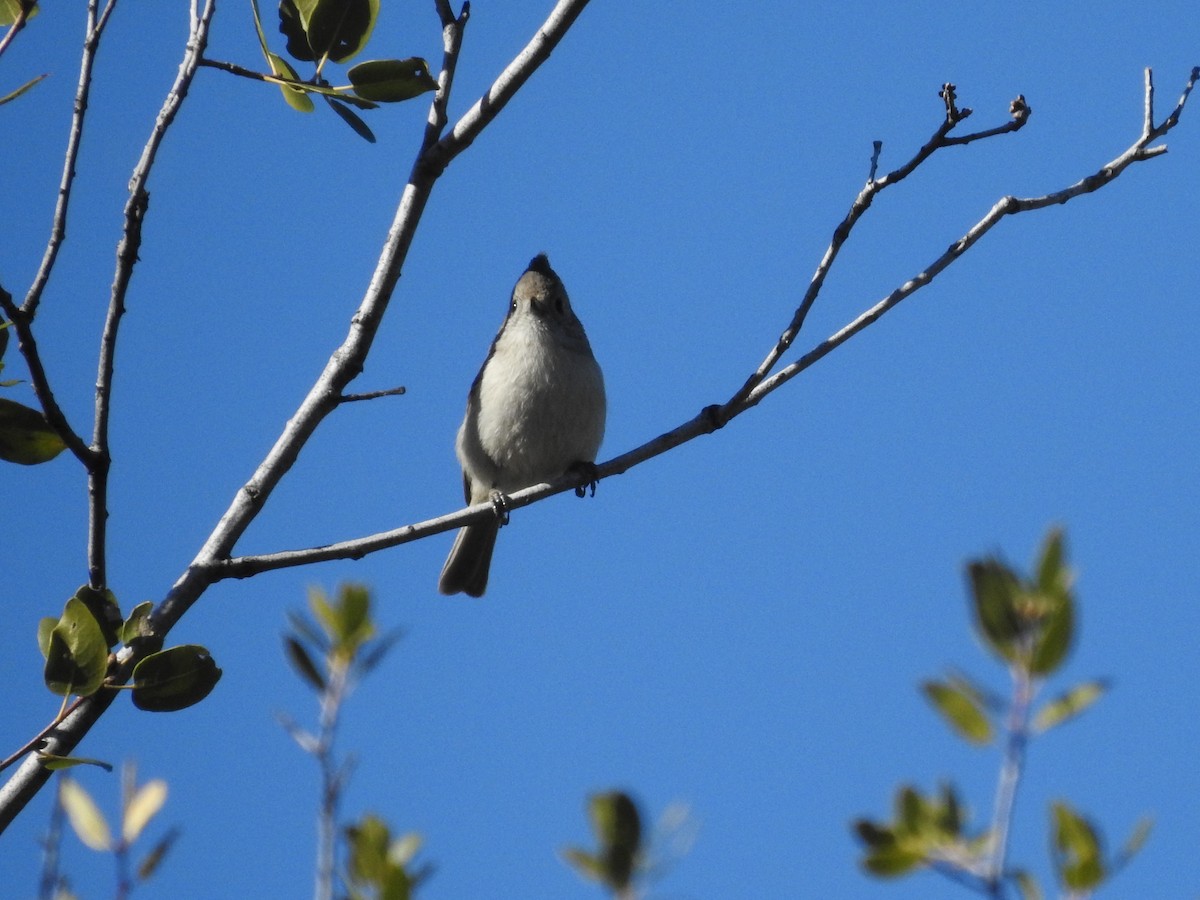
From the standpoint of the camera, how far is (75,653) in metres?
2.68

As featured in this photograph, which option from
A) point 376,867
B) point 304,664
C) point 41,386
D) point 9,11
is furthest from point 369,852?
point 9,11

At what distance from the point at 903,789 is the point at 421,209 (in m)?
1.93

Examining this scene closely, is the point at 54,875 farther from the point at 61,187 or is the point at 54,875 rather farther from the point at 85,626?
the point at 61,187

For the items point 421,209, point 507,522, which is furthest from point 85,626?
point 507,522

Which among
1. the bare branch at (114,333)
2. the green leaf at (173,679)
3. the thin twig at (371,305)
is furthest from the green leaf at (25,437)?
the green leaf at (173,679)

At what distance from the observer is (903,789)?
1.73 meters

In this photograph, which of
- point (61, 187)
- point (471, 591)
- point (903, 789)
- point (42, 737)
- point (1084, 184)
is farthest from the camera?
point (471, 591)

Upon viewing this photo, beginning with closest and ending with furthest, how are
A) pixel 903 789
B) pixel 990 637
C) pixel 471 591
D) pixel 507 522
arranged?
pixel 990 637 < pixel 903 789 < pixel 507 522 < pixel 471 591

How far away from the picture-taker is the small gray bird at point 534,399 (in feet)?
22.1

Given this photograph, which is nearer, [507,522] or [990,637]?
[990,637]

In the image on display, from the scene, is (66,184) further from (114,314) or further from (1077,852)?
(1077,852)

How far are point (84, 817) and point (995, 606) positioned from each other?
72.1 inches

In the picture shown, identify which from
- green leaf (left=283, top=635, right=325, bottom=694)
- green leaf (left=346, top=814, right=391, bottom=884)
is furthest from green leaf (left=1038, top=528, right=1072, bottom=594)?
green leaf (left=283, top=635, right=325, bottom=694)

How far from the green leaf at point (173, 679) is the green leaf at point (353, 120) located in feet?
4.24
